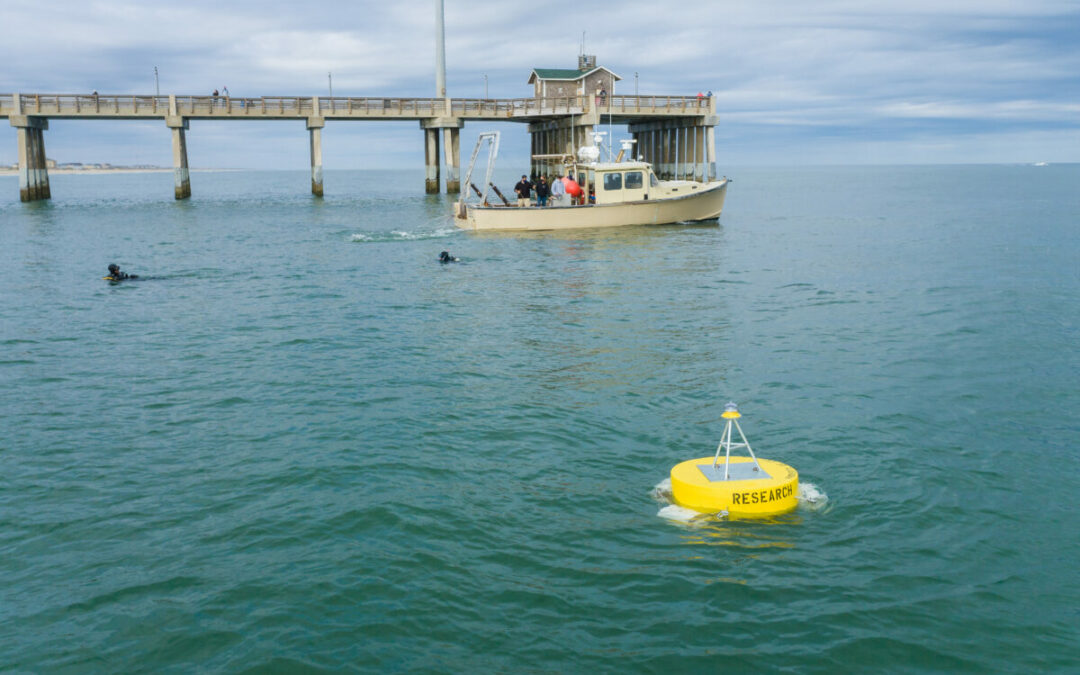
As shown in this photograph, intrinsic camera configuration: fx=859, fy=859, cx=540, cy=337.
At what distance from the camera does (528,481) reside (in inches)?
388

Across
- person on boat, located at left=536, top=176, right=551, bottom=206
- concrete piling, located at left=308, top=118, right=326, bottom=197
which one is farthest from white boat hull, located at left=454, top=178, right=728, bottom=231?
concrete piling, located at left=308, top=118, right=326, bottom=197

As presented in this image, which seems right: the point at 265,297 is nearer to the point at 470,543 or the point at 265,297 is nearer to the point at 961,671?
the point at 470,543

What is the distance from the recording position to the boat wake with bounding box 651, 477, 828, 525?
8766 mm

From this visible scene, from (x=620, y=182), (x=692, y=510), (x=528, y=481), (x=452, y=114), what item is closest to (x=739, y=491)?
(x=692, y=510)

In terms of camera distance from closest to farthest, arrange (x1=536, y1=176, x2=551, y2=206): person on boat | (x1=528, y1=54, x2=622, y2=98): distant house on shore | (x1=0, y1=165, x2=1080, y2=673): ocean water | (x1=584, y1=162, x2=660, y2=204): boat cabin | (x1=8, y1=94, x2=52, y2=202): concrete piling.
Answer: (x1=0, y1=165, x2=1080, y2=673): ocean water < (x1=584, y1=162, x2=660, y2=204): boat cabin < (x1=536, y1=176, x2=551, y2=206): person on boat < (x1=8, y1=94, x2=52, y2=202): concrete piling < (x1=528, y1=54, x2=622, y2=98): distant house on shore

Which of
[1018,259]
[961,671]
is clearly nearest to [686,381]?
[961,671]

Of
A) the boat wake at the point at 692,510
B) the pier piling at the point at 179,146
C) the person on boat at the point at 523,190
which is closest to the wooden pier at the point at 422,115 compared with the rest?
the pier piling at the point at 179,146

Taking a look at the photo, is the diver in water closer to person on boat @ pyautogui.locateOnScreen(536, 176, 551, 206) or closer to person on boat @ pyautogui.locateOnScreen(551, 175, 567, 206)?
person on boat @ pyautogui.locateOnScreen(551, 175, 567, 206)

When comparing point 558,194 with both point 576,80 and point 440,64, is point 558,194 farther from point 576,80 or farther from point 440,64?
point 440,64

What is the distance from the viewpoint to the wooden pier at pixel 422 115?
52406 millimetres

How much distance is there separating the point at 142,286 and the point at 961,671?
2331 centimetres

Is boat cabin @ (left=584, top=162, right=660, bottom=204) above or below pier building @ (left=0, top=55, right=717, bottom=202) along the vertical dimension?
below

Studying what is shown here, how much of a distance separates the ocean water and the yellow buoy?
165 millimetres

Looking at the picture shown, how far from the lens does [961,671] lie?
251 inches
